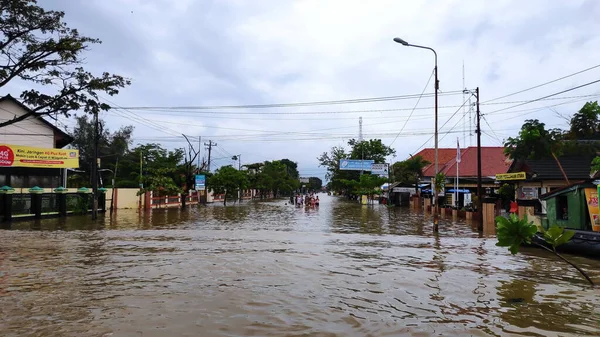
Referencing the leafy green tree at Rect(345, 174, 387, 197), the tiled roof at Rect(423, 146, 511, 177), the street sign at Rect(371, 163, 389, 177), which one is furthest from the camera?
the street sign at Rect(371, 163, 389, 177)

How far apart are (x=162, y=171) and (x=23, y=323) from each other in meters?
32.8

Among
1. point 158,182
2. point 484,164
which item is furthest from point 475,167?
point 158,182

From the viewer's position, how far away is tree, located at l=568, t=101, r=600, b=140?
2386 cm

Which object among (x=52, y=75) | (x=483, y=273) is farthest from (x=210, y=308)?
(x=52, y=75)

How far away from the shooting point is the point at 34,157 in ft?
92.6

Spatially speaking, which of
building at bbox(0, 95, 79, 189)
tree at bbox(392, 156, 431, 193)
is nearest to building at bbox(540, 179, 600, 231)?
tree at bbox(392, 156, 431, 193)

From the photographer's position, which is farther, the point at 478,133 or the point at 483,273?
the point at 478,133

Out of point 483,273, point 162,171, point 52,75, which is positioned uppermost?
point 52,75

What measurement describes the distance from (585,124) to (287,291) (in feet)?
81.8

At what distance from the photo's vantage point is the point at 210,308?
6598mm

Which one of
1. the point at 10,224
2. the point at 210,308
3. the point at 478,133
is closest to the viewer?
the point at 210,308

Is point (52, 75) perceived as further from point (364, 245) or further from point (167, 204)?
point (167, 204)

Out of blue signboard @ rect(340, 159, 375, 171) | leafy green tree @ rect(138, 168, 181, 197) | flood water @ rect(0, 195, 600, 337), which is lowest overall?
flood water @ rect(0, 195, 600, 337)

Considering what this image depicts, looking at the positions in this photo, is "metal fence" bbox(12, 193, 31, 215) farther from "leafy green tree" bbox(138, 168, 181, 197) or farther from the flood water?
the flood water
